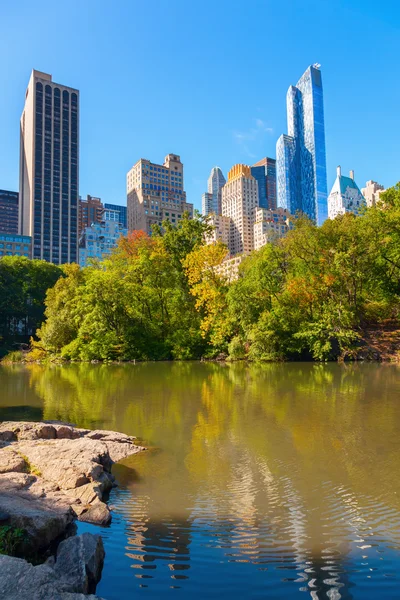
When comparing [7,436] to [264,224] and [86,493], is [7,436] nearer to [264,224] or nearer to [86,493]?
[86,493]

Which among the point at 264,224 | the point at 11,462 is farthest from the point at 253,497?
the point at 264,224

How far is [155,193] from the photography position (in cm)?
13288

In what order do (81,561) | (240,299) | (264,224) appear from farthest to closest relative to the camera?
(264,224) < (240,299) < (81,561)

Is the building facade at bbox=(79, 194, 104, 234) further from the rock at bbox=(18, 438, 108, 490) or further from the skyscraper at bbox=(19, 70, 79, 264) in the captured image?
the rock at bbox=(18, 438, 108, 490)

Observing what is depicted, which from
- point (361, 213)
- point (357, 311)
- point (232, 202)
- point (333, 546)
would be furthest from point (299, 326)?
point (232, 202)

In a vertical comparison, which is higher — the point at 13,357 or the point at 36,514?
the point at 13,357

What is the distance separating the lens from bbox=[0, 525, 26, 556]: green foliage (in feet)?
15.4

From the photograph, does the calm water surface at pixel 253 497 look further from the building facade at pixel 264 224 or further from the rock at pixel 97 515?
the building facade at pixel 264 224

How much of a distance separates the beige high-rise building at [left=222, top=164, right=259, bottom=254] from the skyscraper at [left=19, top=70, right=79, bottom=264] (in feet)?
198

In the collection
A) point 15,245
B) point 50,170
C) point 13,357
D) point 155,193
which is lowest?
point 13,357

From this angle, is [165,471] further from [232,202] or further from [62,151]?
[232,202]

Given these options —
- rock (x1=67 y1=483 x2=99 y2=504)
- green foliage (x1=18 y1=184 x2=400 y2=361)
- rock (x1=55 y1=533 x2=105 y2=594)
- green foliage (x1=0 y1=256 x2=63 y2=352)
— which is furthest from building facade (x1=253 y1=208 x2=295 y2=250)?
rock (x1=55 y1=533 x2=105 y2=594)

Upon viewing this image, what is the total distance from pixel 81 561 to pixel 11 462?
3.90 meters

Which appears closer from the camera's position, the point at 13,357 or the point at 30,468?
the point at 30,468
